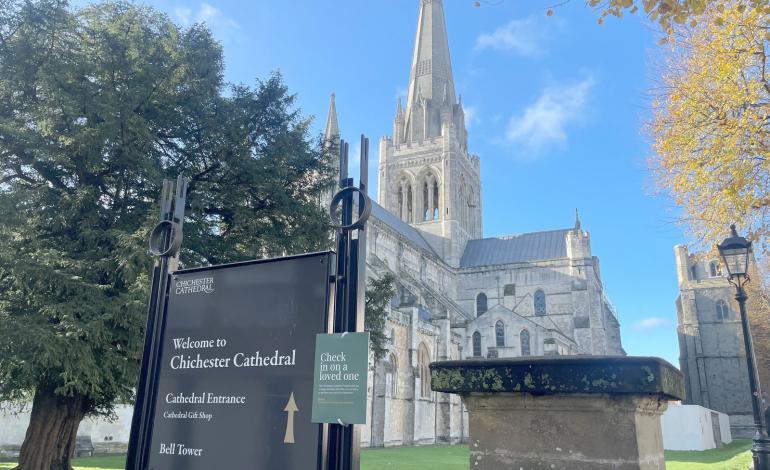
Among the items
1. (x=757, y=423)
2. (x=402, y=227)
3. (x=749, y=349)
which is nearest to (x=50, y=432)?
(x=757, y=423)

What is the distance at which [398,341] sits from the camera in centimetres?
3197

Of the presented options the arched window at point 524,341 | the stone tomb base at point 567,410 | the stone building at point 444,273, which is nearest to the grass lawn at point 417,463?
the stone building at point 444,273

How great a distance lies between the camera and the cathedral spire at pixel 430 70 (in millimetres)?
58934

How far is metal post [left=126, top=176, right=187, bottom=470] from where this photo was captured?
4004 millimetres

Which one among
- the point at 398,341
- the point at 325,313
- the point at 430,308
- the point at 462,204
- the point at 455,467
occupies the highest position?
the point at 462,204

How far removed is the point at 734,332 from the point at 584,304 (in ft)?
54.2

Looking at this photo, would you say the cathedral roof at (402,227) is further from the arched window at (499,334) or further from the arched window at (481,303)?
the arched window at (499,334)

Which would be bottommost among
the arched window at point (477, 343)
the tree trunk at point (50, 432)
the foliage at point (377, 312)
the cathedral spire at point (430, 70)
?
the tree trunk at point (50, 432)

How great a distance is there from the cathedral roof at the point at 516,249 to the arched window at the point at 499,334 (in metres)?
13.3

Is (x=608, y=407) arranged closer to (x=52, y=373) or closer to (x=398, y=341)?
(x=52, y=373)

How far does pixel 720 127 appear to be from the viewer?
9680mm

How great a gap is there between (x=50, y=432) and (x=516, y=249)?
159 ft

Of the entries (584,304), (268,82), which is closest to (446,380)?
(268,82)

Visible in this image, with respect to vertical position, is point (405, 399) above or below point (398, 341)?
below
